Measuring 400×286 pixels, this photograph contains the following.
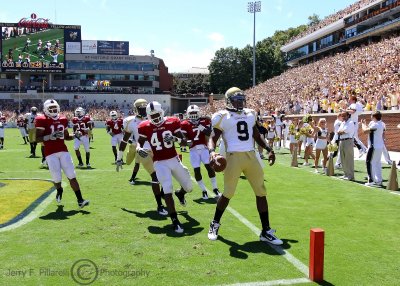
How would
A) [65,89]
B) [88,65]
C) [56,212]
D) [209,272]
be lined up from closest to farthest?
[209,272] < [56,212] < [65,89] < [88,65]

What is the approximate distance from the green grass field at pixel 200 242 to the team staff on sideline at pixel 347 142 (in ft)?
5.77

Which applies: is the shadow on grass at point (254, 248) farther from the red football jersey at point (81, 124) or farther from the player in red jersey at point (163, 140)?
the red football jersey at point (81, 124)

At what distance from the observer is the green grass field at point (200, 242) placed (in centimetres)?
470

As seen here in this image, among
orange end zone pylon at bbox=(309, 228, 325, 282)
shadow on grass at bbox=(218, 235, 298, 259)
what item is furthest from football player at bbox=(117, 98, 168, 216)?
orange end zone pylon at bbox=(309, 228, 325, 282)

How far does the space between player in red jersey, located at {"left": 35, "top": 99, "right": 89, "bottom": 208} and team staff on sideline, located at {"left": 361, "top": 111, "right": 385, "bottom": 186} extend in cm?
703

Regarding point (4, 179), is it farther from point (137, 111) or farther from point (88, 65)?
point (88, 65)

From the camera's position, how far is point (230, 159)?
5.98m

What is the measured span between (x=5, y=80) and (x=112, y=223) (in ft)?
238

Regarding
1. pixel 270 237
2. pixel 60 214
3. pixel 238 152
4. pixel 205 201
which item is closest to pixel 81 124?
pixel 60 214

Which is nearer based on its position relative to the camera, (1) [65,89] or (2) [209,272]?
(2) [209,272]

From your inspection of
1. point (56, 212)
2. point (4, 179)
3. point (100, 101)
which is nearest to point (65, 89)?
point (100, 101)

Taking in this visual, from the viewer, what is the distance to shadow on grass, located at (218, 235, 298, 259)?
540 centimetres

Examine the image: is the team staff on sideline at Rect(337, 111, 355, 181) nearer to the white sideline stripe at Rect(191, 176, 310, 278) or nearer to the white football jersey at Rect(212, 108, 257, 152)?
the white sideline stripe at Rect(191, 176, 310, 278)

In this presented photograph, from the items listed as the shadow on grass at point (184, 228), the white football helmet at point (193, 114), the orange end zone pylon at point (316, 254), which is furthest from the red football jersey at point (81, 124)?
the orange end zone pylon at point (316, 254)
